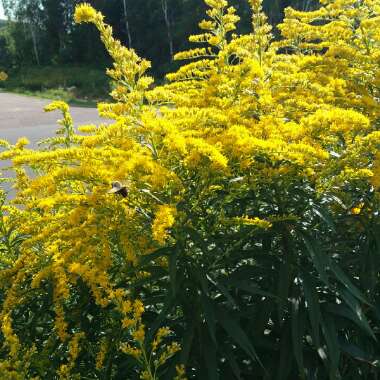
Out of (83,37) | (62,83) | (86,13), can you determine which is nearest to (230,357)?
(86,13)

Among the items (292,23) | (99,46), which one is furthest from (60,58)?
(292,23)

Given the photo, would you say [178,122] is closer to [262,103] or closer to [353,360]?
[262,103]

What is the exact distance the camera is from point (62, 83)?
4088 cm

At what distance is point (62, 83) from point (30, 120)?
22163 mm

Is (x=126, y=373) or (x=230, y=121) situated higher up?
(x=230, y=121)

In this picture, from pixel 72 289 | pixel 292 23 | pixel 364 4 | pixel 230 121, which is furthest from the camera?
pixel 292 23

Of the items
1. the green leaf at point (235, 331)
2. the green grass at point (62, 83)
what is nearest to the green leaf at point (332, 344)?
the green leaf at point (235, 331)

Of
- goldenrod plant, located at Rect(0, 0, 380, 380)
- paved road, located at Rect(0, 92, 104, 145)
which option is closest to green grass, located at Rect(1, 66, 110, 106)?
paved road, located at Rect(0, 92, 104, 145)

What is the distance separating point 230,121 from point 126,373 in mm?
1167

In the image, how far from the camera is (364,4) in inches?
126

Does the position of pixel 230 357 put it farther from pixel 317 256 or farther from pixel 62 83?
pixel 62 83

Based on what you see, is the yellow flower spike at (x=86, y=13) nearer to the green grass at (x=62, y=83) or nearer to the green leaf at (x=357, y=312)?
the green leaf at (x=357, y=312)

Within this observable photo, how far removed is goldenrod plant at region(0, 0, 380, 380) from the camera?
1856mm

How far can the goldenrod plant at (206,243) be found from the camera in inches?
73.1
